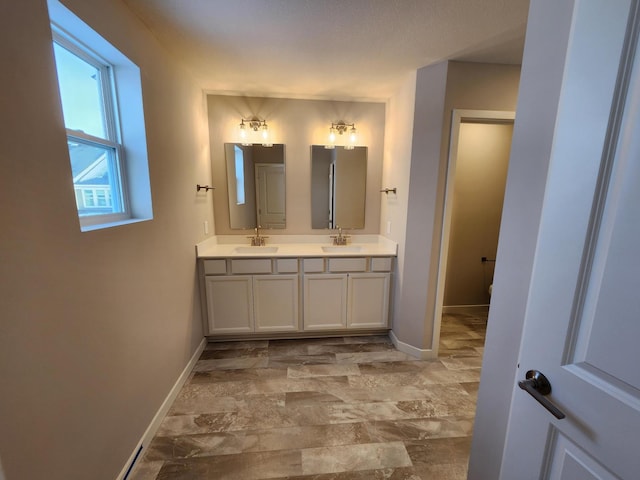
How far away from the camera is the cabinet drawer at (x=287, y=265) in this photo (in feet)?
8.34

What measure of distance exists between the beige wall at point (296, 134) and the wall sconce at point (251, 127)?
0.06m

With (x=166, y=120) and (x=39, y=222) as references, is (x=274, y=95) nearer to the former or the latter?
(x=166, y=120)

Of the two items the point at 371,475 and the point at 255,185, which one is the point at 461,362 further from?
the point at 255,185

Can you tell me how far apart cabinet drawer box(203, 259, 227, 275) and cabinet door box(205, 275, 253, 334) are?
0.05 meters

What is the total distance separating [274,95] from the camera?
2.70 meters

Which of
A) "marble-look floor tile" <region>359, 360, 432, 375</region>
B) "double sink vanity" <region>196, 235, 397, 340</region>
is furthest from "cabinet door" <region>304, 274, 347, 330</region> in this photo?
"marble-look floor tile" <region>359, 360, 432, 375</region>

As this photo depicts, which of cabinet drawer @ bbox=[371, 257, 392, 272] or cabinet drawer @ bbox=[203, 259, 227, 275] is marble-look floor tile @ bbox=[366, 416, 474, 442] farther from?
cabinet drawer @ bbox=[203, 259, 227, 275]

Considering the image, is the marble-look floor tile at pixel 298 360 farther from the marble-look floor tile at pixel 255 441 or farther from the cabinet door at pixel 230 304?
the marble-look floor tile at pixel 255 441

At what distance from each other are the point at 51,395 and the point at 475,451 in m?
1.70

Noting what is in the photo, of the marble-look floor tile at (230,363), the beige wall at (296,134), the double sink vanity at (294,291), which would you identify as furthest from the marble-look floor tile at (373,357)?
the beige wall at (296,134)

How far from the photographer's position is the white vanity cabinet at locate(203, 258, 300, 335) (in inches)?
98.5

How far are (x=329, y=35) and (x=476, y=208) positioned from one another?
252 cm

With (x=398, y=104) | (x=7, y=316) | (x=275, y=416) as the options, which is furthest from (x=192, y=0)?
(x=275, y=416)

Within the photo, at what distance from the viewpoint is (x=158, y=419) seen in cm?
167
